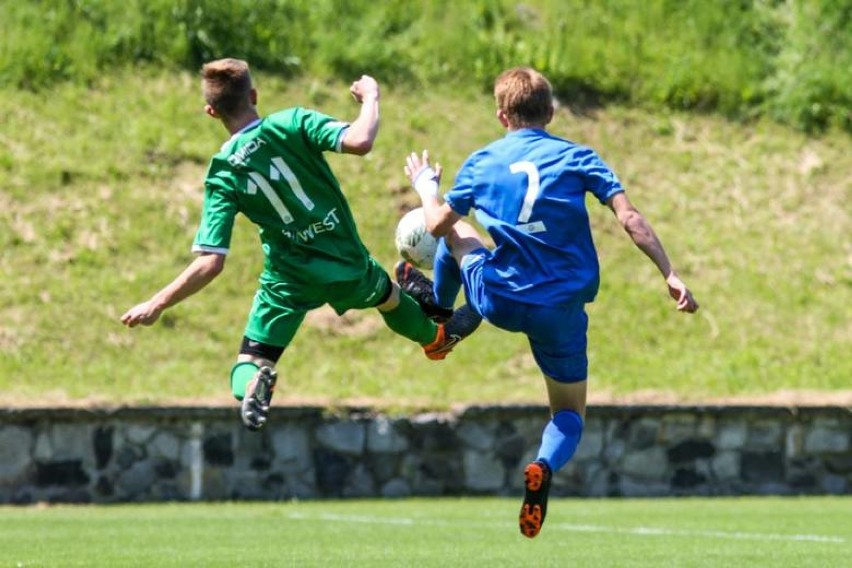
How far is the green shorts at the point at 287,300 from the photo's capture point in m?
8.80

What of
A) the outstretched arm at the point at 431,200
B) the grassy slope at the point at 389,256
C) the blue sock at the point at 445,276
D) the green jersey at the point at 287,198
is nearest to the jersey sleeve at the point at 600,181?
the outstretched arm at the point at 431,200

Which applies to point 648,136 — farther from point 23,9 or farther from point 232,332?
point 23,9

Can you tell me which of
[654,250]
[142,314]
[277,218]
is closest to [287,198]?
[277,218]

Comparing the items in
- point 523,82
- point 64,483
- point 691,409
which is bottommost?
point 64,483

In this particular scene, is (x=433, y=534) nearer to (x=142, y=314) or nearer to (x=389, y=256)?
(x=142, y=314)

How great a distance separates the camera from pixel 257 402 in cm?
821

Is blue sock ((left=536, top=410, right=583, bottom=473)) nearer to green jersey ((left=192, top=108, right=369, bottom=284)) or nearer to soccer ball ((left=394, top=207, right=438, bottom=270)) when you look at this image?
green jersey ((left=192, top=108, right=369, bottom=284))

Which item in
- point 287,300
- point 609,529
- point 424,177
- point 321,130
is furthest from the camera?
point 609,529

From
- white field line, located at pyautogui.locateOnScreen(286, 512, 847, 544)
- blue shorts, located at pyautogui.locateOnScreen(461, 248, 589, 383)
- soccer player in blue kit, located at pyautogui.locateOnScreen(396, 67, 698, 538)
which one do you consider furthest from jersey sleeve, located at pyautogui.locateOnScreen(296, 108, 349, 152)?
white field line, located at pyautogui.locateOnScreen(286, 512, 847, 544)

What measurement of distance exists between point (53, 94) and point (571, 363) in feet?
44.1

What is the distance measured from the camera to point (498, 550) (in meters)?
10.2

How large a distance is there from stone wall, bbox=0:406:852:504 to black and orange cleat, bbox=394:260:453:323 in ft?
19.6

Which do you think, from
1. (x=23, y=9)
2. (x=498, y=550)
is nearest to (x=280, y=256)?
(x=498, y=550)

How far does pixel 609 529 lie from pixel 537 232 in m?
4.42
